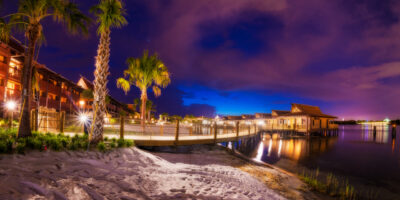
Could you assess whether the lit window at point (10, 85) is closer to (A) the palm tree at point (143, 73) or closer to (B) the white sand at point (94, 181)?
(A) the palm tree at point (143, 73)

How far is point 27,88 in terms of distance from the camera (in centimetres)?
695

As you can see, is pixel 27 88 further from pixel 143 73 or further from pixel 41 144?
pixel 143 73

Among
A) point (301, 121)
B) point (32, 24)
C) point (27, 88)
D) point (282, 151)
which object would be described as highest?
point (32, 24)

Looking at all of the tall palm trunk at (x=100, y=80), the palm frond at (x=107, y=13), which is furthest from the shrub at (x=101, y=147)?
the palm frond at (x=107, y=13)

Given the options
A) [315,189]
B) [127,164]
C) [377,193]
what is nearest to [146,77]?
[127,164]

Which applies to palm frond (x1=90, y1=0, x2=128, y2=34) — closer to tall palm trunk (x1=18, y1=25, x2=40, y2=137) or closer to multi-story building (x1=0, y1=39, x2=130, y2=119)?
tall palm trunk (x1=18, y1=25, x2=40, y2=137)

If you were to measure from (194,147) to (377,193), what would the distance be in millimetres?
10986

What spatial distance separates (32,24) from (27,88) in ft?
8.30

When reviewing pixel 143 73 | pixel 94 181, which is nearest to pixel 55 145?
pixel 94 181

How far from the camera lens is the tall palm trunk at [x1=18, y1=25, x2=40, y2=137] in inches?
263

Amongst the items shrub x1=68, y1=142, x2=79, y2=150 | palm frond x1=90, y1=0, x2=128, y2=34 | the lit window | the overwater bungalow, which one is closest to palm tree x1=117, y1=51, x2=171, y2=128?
palm frond x1=90, y1=0, x2=128, y2=34

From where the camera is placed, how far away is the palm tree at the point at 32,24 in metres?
6.83

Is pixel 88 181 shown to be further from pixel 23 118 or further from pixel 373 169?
pixel 373 169

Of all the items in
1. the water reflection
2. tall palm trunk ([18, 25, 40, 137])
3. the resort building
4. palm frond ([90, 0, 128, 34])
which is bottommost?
the water reflection
